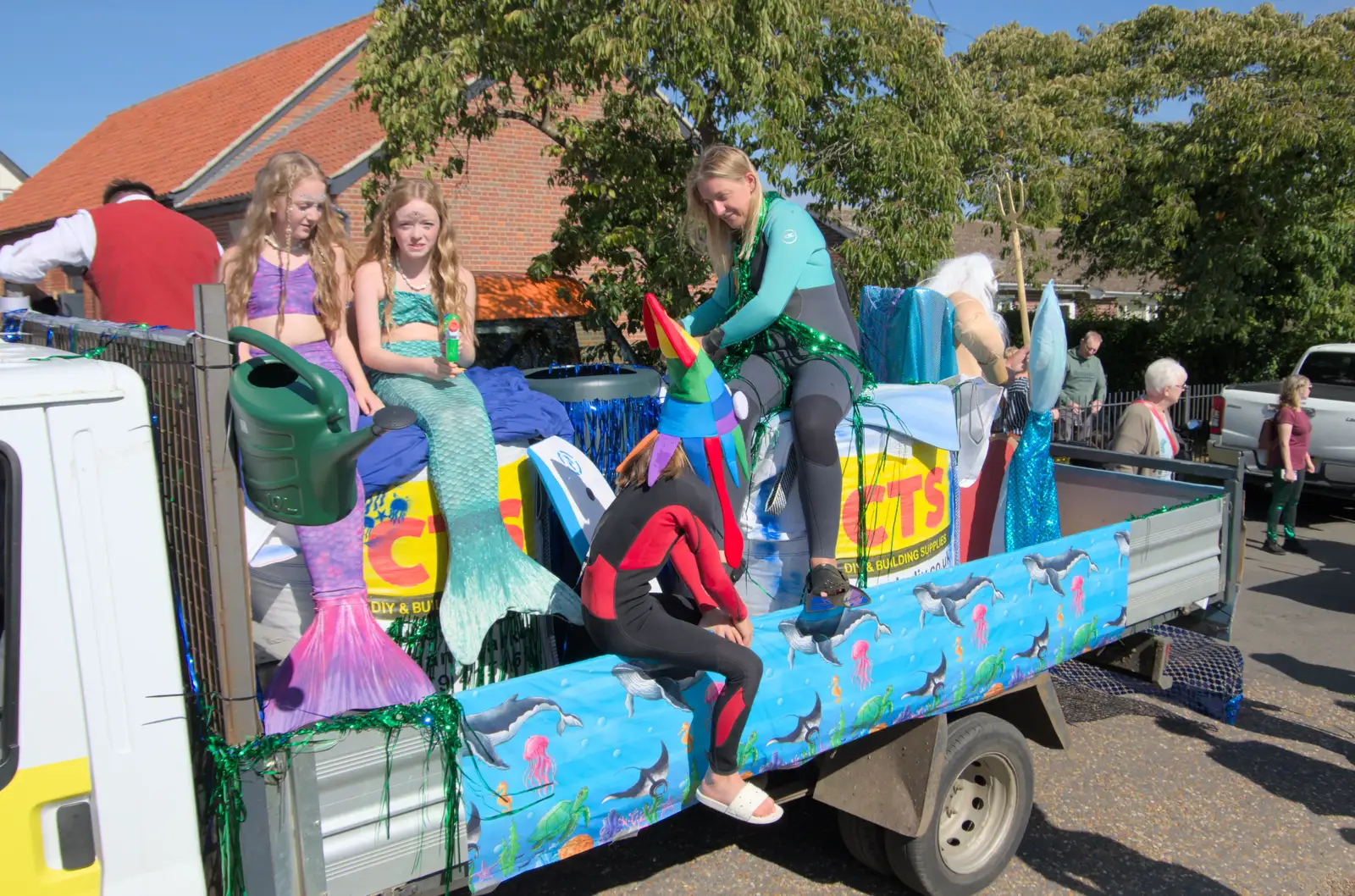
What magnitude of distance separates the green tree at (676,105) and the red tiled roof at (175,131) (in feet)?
35.5

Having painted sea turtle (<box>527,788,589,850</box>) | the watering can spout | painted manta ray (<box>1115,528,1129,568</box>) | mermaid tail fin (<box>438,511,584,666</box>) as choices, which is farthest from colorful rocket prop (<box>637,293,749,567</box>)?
painted manta ray (<box>1115,528,1129,568</box>)

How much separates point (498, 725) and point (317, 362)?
135 cm

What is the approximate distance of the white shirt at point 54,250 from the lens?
9.49 ft

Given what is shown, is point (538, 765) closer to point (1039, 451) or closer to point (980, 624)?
point (980, 624)

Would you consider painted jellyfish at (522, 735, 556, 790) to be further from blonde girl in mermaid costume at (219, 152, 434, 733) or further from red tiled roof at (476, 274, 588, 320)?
red tiled roof at (476, 274, 588, 320)

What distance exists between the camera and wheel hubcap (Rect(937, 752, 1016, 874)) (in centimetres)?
358

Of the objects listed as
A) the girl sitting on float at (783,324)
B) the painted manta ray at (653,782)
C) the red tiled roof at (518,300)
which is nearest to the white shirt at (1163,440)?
the girl sitting on float at (783,324)

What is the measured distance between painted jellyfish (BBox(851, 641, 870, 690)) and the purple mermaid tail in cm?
121

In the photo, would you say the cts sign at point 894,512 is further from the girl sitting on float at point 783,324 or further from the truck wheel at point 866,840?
the truck wheel at point 866,840

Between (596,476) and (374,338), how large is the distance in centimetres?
82

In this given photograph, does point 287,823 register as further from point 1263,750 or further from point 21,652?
point 1263,750

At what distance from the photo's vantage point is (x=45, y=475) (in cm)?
174

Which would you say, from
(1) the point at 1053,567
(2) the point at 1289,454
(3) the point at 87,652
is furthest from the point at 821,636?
(2) the point at 1289,454

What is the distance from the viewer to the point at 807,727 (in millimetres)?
2875
